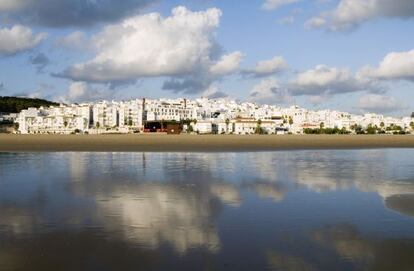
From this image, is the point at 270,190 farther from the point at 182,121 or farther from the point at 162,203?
the point at 182,121

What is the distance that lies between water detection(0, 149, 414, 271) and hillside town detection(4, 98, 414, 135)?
87.2 meters

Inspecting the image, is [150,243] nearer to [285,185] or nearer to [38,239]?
[38,239]

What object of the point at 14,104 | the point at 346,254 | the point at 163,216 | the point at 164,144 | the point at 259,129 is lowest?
the point at 346,254

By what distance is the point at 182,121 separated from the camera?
5566 inches

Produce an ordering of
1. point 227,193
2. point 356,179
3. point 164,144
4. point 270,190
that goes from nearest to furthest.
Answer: point 227,193, point 270,190, point 356,179, point 164,144

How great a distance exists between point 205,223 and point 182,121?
132 metres

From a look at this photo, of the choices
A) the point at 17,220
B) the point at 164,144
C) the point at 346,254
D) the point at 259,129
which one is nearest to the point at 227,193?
the point at 17,220

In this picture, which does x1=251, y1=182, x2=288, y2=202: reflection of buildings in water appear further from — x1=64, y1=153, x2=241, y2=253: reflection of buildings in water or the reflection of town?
the reflection of town

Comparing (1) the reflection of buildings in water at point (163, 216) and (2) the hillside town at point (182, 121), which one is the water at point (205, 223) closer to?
(1) the reflection of buildings in water at point (163, 216)

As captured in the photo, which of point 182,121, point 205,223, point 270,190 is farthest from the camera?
point 182,121

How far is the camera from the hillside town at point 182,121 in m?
121

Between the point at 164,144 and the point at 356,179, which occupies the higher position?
the point at 164,144

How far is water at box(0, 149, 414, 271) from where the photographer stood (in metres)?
7.45

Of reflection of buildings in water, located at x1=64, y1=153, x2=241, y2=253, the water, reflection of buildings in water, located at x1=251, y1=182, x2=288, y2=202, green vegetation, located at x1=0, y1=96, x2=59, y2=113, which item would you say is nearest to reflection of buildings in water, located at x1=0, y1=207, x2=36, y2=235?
the water
